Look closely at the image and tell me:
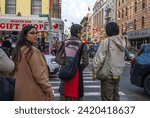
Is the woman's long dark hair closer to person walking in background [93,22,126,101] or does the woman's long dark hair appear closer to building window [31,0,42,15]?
person walking in background [93,22,126,101]

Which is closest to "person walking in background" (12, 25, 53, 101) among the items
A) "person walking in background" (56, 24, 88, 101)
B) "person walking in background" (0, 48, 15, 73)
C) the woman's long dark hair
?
the woman's long dark hair

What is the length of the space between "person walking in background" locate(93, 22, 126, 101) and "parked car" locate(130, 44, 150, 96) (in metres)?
3.99

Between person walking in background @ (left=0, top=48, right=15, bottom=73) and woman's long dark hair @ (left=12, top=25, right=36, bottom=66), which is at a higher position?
woman's long dark hair @ (left=12, top=25, right=36, bottom=66)

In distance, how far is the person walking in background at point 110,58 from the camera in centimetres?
616

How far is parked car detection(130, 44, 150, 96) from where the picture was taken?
10.1 metres

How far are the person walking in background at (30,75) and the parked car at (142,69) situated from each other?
596 cm

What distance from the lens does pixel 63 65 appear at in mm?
5898

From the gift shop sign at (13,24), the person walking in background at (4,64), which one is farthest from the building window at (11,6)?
the person walking in background at (4,64)

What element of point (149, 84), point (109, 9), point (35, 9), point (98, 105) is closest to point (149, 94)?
point (149, 84)

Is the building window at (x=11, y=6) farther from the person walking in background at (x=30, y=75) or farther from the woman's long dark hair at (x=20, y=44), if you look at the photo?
the person walking in background at (x=30, y=75)

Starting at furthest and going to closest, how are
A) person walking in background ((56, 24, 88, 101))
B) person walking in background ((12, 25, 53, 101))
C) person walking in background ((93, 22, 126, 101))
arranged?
person walking in background ((93, 22, 126, 101)) < person walking in background ((56, 24, 88, 101)) < person walking in background ((12, 25, 53, 101))

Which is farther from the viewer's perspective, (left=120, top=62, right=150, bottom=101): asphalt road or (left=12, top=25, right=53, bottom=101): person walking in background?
(left=120, top=62, right=150, bottom=101): asphalt road

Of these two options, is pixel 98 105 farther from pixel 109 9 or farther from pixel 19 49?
pixel 109 9

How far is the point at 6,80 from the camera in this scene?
4.12 metres
